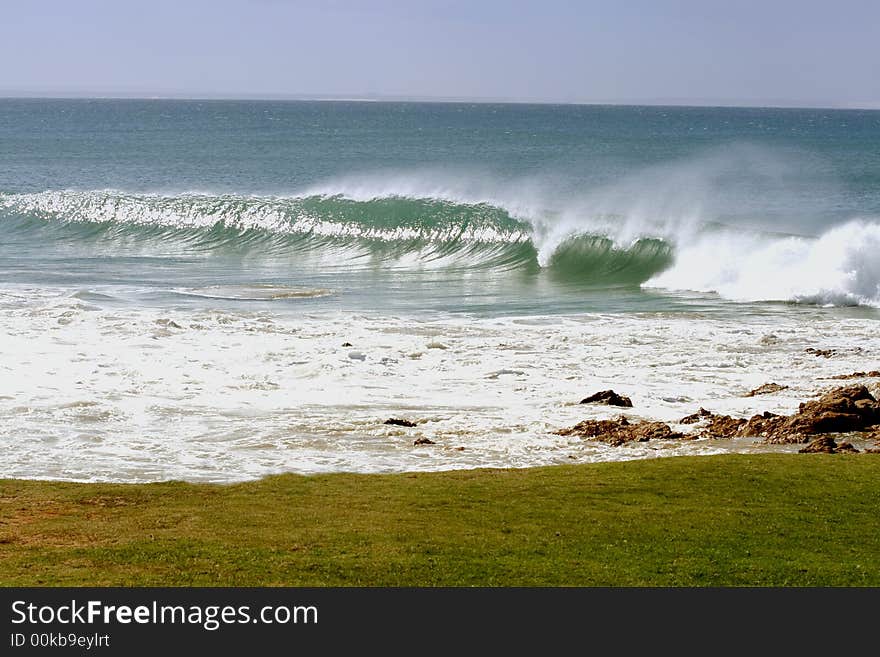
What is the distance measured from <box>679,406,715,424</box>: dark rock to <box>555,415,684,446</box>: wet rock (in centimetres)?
44

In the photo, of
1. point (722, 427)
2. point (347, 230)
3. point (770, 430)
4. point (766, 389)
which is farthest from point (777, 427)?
point (347, 230)

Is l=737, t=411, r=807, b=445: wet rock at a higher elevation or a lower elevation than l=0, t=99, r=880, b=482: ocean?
lower

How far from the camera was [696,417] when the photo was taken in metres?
17.7

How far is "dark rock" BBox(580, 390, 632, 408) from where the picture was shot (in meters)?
18.6

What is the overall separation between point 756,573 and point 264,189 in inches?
2453

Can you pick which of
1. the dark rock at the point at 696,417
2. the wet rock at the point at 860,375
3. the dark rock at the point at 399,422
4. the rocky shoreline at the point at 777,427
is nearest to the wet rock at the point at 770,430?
the rocky shoreline at the point at 777,427

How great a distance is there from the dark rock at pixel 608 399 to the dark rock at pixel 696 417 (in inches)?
43.4

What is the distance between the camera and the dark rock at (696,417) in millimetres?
17516

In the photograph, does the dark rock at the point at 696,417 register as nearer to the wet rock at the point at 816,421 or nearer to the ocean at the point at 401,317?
the ocean at the point at 401,317

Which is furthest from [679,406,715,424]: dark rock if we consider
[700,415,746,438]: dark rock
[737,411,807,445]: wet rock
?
[737,411,807,445]: wet rock

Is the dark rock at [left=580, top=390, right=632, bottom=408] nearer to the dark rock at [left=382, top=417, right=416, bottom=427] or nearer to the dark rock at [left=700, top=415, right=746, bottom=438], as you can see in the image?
the dark rock at [left=700, top=415, right=746, bottom=438]

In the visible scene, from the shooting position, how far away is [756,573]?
10352 millimetres

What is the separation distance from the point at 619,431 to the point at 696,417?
1496 mm

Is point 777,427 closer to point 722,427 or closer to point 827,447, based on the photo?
point 722,427
